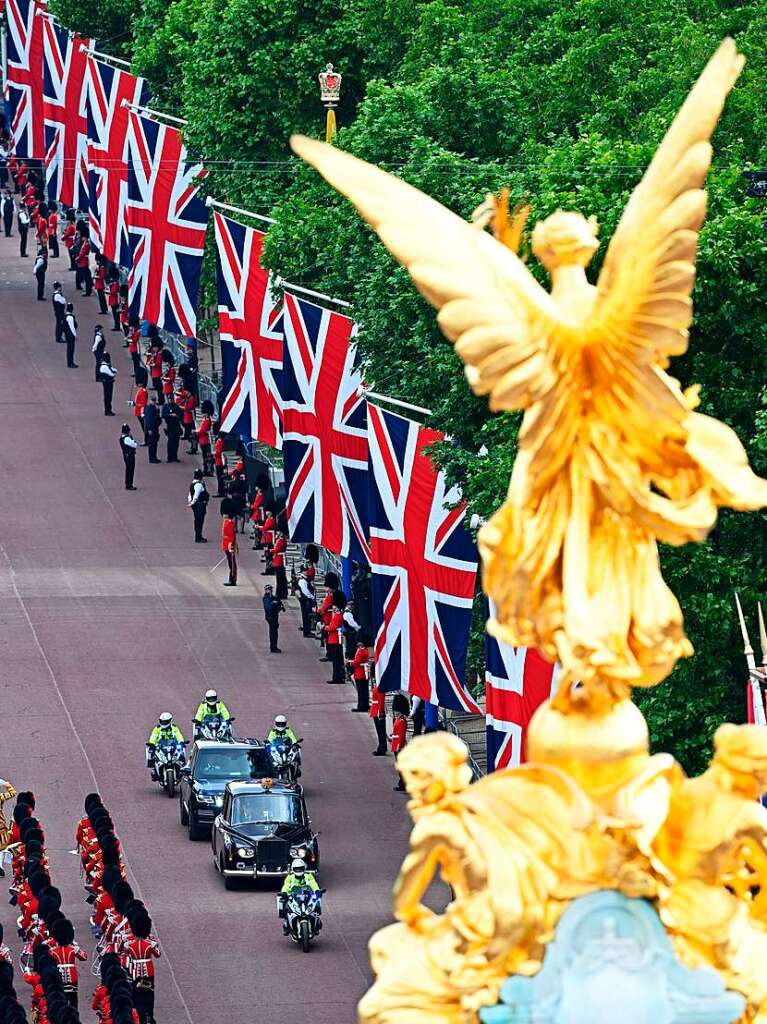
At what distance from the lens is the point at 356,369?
54594 mm

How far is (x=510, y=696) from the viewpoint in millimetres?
38125

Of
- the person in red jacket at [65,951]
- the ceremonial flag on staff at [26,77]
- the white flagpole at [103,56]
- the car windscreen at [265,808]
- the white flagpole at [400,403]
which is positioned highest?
the white flagpole at [400,403]

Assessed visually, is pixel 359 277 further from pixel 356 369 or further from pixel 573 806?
pixel 573 806

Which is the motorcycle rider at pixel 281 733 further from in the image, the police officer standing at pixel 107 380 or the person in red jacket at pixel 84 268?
the person in red jacket at pixel 84 268

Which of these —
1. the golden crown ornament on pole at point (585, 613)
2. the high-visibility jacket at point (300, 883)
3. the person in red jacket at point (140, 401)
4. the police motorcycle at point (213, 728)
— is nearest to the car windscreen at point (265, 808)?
the high-visibility jacket at point (300, 883)

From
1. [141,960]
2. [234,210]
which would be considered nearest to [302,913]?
[141,960]

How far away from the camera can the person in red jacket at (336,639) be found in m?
61.9

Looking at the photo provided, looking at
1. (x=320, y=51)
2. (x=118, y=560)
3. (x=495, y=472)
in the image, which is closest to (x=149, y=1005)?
(x=495, y=472)

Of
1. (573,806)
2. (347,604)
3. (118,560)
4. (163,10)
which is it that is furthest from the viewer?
(163,10)

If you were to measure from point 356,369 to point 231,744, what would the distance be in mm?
6374

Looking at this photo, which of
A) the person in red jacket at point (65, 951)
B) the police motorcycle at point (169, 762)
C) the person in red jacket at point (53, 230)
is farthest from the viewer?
the person in red jacket at point (53, 230)

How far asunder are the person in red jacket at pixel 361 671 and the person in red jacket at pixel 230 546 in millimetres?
7047

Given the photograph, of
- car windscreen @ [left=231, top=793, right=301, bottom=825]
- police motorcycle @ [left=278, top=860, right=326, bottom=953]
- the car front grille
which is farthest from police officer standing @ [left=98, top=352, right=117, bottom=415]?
police motorcycle @ [left=278, top=860, right=326, bottom=953]

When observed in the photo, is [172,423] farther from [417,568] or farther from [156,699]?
[417,568]
